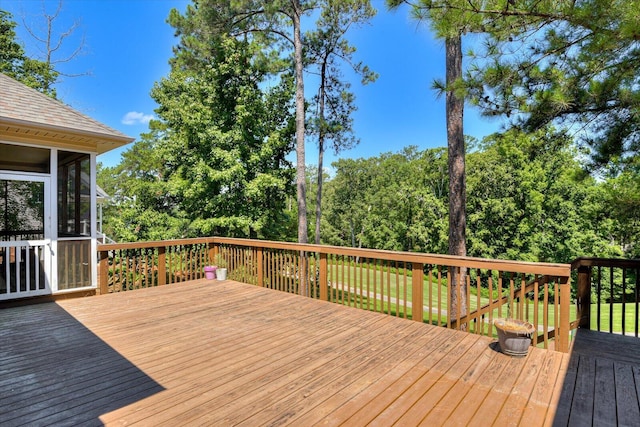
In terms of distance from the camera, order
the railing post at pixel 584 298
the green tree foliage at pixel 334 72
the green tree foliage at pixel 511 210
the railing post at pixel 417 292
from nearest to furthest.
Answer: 1. the railing post at pixel 584 298
2. the railing post at pixel 417 292
3. the green tree foliage at pixel 334 72
4. the green tree foliage at pixel 511 210

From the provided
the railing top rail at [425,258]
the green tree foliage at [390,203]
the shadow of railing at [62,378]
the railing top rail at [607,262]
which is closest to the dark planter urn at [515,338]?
the railing top rail at [425,258]

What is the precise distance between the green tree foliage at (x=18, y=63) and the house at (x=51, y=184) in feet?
37.6

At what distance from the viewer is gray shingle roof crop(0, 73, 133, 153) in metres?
4.38

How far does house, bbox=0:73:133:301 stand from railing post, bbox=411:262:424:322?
4918 mm

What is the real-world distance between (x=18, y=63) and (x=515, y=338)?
20.3 meters

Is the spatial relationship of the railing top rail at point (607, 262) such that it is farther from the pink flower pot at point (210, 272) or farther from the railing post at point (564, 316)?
the pink flower pot at point (210, 272)

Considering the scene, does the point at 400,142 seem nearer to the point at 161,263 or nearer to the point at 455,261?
the point at 161,263

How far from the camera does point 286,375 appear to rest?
8.32 ft

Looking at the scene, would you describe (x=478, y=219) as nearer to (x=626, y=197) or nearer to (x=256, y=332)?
(x=626, y=197)

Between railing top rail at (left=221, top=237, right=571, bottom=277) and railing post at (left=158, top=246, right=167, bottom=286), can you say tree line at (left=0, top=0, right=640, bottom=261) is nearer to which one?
railing top rail at (left=221, top=237, right=571, bottom=277)

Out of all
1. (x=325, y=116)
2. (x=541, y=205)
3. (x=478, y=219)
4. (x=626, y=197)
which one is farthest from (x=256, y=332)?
(x=541, y=205)

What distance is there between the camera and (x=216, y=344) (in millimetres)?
3182

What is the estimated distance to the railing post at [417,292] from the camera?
3.86 metres

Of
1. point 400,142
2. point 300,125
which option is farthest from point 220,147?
point 400,142
